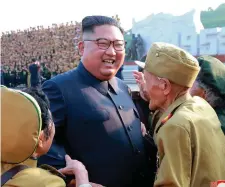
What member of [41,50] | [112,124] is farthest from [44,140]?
[41,50]

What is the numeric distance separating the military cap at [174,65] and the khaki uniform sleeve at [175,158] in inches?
12.8

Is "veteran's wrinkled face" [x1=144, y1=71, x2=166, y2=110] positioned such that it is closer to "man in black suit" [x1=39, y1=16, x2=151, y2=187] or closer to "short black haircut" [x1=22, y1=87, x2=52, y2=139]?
"man in black suit" [x1=39, y1=16, x2=151, y2=187]

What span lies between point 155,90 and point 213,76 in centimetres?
50

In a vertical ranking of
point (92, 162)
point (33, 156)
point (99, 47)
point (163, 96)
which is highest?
point (99, 47)

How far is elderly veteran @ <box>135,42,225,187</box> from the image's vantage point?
1.61m

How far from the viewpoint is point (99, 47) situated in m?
2.20

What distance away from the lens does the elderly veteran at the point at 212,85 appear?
2219 mm

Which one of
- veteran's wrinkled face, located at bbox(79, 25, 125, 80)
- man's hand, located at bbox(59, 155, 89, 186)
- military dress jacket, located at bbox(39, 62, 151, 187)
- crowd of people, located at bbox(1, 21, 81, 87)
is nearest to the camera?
man's hand, located at bbox(59, 155, 89, 186)

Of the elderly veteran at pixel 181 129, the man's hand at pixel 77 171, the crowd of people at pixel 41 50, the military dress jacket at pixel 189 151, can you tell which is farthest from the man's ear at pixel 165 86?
the crowd of people at pixel 41 50

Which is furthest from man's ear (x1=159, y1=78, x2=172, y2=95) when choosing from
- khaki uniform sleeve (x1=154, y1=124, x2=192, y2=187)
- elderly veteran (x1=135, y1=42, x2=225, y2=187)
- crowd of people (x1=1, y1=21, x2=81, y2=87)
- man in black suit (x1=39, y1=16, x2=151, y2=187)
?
crowd of people (x1=1, y1=21, x2=81, y2=87)

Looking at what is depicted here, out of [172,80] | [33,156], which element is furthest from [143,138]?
[33,156]

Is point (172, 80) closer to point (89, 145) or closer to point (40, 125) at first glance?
point (89, 145)

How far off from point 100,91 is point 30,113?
91 centimetres

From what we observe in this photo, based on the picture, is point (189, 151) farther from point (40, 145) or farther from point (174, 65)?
point (40, 145)
